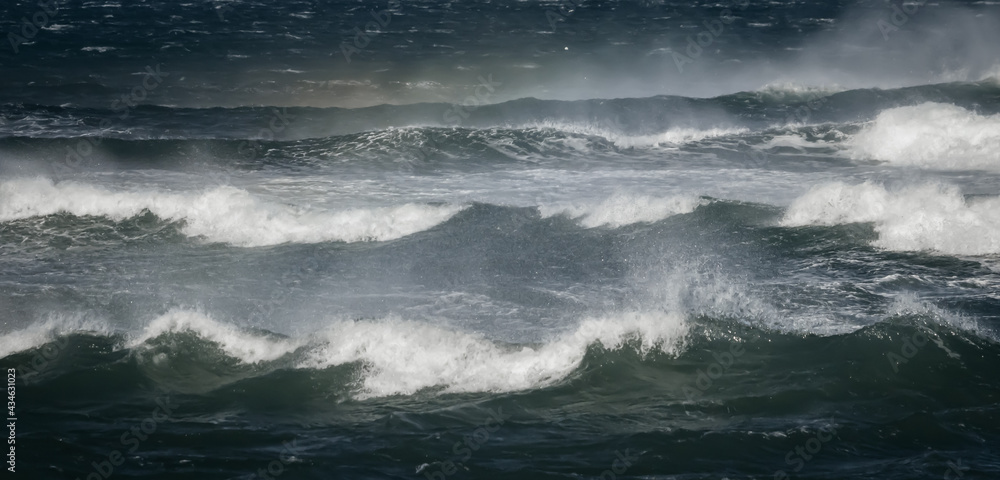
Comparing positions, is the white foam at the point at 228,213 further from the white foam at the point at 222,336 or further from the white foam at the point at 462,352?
the white foam at the point at 462,352

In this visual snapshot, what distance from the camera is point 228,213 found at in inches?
567

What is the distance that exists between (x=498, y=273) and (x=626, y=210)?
350 cm

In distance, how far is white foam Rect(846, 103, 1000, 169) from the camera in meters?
18.1

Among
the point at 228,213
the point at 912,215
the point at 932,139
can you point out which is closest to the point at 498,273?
the point at 228,213

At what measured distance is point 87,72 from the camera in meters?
27.1

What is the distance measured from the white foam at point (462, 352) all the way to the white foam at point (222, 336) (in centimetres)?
48

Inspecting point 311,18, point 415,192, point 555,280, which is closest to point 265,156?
point 415,192

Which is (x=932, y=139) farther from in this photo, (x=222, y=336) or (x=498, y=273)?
→ (x=222, y=336)

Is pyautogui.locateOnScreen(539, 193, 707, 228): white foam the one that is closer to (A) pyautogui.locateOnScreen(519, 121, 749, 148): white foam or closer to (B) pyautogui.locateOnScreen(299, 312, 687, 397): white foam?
(B) pyautogui.locateOnScreen(299, 312, 687, 397): white foam

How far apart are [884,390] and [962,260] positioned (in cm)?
430

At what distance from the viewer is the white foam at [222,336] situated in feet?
30.2

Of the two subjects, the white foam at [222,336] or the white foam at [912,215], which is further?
the white foam at [912,215]

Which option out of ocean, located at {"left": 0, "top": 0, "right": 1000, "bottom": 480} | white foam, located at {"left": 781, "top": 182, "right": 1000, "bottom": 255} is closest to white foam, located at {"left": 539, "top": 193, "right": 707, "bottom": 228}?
ocean, located at {"left": 0, "top": 0, "right": 1000, "bottom": 480}

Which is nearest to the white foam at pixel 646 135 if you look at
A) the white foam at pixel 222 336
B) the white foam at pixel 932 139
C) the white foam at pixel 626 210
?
the white foam at pixel 932 139
